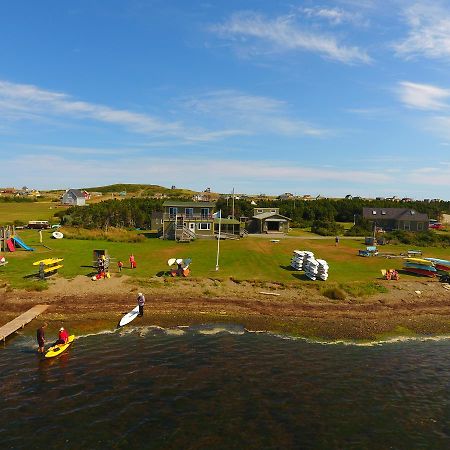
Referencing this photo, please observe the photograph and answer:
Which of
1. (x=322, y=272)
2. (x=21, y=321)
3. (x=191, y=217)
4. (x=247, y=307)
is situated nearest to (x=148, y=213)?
(x=191, y=217)

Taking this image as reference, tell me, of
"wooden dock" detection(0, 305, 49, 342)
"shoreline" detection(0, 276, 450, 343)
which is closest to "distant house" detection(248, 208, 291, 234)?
"shoreline" detection(0, 276, 450, 343)

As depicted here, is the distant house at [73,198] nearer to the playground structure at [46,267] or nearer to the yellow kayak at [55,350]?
the playground structure at [46,267]

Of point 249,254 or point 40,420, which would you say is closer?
point 40,420

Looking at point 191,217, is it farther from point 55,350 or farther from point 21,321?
point 55,350

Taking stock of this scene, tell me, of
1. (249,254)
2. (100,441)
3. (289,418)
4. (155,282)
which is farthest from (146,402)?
(249,254)

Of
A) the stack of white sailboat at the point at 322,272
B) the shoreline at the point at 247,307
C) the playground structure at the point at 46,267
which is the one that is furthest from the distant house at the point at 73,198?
the stack of white sailboat at the point at 322,272

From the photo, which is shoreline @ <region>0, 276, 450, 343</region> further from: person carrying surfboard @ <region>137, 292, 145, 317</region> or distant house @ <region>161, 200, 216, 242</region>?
distant house @ <region>161, 200, 216, 242</region>

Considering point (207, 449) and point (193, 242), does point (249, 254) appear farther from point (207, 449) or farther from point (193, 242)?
point (207, 449)
